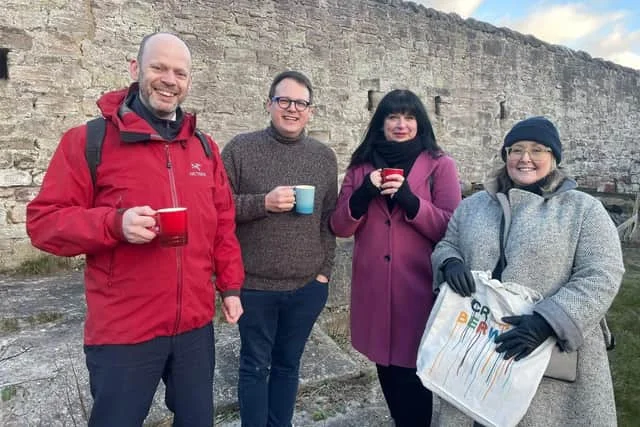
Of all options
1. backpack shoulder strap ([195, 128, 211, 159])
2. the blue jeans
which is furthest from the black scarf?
backpack shoulder strap ([195, 128, 211, 159])

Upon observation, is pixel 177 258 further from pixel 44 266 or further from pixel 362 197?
pixel 44 266

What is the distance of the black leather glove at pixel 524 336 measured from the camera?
54.8 inches

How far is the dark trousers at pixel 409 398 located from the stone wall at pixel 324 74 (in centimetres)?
394

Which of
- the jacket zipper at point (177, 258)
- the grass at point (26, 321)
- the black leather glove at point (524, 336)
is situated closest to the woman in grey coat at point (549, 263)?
the black leather glove at point (524, 336)

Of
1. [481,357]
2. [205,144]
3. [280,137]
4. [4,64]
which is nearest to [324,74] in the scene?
[4,64]

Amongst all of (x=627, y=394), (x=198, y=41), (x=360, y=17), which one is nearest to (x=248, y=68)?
(x=198, y=41)

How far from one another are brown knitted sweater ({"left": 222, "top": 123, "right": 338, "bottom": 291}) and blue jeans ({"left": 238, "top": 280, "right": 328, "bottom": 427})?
0.07m

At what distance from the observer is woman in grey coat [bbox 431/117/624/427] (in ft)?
4.58

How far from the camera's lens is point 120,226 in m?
1.27

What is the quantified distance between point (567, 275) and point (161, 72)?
59.6 inches

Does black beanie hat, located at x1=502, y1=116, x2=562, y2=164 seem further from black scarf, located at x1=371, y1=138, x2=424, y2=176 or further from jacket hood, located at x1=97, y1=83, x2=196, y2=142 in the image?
jacket hood, located at x1=97, y1=83, x2=196, y2=142

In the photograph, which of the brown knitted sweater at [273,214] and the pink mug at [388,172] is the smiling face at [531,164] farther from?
the brown knitted sweater at [273,214]

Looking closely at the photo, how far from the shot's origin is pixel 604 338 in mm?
1540

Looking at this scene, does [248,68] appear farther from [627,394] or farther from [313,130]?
[627,394]
